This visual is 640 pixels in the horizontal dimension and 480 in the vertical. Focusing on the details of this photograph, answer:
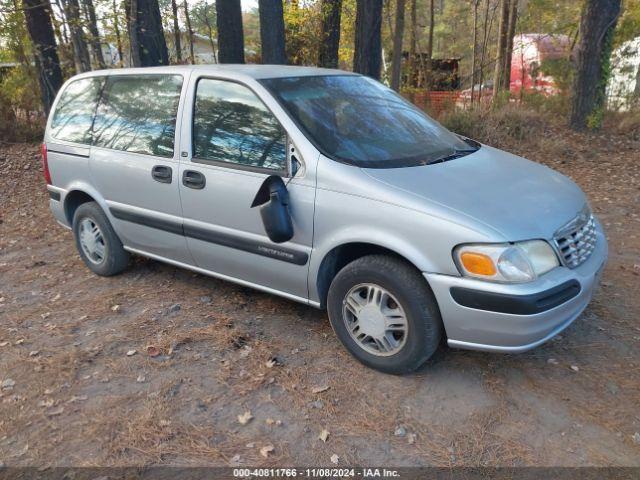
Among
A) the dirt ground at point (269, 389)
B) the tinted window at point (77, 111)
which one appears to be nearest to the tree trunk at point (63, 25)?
the tinted window at point (77, 111)

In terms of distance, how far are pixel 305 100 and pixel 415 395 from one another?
6.55 feet

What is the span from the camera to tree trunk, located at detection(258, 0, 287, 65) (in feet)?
28.4

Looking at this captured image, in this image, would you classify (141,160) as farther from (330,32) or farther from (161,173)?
(330,32)

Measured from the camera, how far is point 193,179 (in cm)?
383

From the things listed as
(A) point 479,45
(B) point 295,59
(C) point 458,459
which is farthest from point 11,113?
(A) point 479,45

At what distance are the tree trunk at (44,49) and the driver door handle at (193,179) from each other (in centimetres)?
825

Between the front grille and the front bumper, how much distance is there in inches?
2.5

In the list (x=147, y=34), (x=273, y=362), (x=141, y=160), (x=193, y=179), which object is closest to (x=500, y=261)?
(x=273, y=362)

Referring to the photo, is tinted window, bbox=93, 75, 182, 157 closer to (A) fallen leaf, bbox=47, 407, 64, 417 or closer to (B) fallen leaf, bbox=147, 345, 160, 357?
(B) fallen leaf, bbox=147, 345, 160, 357

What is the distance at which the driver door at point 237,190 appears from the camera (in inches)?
136

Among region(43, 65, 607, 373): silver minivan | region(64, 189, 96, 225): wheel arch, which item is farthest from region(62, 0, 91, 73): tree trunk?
region(43, 65, 607, 373): silver minivan

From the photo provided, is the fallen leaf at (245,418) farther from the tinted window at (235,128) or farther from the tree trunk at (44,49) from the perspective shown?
the tree trunk at (44,49)

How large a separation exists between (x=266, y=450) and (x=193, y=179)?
193 cm

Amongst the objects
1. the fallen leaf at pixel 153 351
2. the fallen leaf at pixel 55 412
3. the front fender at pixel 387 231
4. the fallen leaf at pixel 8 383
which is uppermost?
the front fender at pixel 387 231
